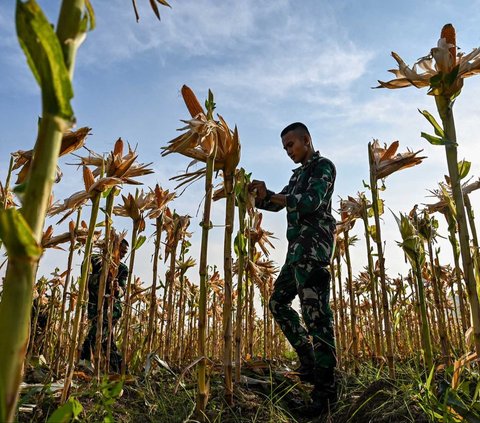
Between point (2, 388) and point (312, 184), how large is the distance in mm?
3191

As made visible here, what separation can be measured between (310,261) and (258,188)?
2.55ft

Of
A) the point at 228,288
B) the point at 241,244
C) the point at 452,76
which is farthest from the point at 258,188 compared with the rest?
the point at 452,76

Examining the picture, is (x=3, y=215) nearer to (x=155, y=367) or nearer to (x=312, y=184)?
(x=312, y=184)

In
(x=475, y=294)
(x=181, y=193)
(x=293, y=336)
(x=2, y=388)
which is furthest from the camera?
(x=293, y=336)

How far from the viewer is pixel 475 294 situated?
77.8 inches

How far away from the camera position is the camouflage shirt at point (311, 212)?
363 cm

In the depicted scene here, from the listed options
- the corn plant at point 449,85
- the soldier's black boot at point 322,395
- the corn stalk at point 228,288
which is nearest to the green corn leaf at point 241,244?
the corn stalk at point 228,288

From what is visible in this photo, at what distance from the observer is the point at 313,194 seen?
12.0 ft

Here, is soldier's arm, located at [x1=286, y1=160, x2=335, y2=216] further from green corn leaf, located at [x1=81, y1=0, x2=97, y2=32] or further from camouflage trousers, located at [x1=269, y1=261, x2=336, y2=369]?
green corn leaf, located at [x1=81, y1=0, x2=97, y2=32]

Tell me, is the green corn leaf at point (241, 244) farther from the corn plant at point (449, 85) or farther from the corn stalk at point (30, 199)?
the corn stalk at point (30, 199)

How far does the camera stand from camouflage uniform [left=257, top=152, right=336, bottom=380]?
11.3 ft

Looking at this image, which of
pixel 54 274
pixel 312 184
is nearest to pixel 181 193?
pixel 312 184

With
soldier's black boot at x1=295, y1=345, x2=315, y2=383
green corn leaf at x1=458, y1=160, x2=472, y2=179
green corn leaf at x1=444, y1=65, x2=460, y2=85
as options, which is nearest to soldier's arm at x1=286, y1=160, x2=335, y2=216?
soldier's black boot at x1=295, y1=345, x2=315, y2=383

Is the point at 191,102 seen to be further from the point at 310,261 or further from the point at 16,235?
the point at 16,235
